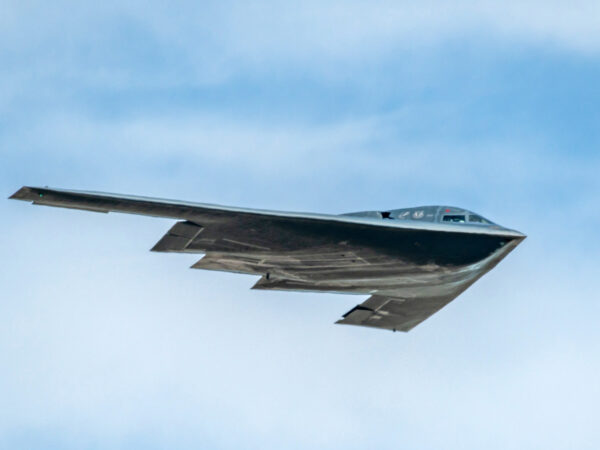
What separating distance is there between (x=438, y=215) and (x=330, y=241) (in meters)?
2.71

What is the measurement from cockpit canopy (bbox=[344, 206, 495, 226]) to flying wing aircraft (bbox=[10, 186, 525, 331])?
2 centimetres

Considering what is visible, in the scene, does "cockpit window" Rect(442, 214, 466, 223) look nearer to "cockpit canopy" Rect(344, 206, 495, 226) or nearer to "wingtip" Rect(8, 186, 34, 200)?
"cockpit canopy" Rect(344, 206, 495, 226)

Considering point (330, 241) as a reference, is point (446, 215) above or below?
above

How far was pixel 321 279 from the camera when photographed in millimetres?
24203

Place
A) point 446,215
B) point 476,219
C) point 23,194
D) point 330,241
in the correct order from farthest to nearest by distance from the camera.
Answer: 1. point 446,215
2. point 476,219
3. point 330,241
4. point 23,194

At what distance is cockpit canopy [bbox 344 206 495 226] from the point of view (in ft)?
72.0

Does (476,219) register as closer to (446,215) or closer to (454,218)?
(454,218)

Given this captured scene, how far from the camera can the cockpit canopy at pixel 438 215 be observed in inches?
864

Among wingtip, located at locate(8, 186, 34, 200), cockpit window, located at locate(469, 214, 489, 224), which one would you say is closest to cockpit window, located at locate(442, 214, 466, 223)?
cockpit window, located at locate(469, 214, 489, 224)

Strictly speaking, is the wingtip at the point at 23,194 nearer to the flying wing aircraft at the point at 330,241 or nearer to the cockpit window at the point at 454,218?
the flying wing aircraft at the point at 330,241

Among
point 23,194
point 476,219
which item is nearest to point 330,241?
point 476,219

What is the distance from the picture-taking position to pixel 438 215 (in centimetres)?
2214

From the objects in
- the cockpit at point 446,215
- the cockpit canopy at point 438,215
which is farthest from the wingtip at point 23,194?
the cockpit at point 446,215

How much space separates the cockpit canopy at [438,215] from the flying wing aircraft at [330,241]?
23mm
